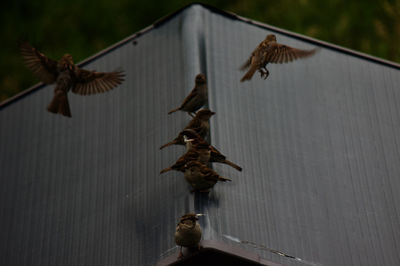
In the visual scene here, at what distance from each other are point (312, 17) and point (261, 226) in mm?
7784

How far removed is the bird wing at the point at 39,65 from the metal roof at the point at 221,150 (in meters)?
0.72

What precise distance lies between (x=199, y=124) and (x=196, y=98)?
39 cm

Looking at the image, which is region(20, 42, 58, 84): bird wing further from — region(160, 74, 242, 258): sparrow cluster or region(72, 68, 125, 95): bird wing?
region(160, 74, 242, 258): sparrow cluster

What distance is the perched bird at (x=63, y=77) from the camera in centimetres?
822

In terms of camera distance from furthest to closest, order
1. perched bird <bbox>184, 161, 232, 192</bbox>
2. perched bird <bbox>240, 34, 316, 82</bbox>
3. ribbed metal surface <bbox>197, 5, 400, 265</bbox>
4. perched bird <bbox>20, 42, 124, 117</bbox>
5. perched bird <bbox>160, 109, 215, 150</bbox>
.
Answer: perched bird <bbox>20, 42, 124, 117</bbox> → perched bird <bbox>240, 34, 316, 82</bbox> → perched bird <bbox>160, 109, 215, 150</bbox> → ribbed metal surface <bbox>197, 5, 400, 265</bbox> → perched bird <bbox>184, 161, 232, 192</bbox>

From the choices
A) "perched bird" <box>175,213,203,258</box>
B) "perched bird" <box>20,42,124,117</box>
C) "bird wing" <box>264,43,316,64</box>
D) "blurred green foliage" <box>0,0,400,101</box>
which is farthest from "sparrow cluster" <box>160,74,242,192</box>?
"blurred green foliage" <box>0,0,400,101</box>

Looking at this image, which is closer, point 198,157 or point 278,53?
point 198,157

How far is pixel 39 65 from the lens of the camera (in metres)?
8.38

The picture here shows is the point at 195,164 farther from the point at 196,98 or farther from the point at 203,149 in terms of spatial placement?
the point at 196,98

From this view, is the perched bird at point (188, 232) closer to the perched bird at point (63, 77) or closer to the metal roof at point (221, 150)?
the metal roof at point (221, 150)

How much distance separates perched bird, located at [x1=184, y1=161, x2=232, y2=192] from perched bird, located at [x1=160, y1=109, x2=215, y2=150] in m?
0.43

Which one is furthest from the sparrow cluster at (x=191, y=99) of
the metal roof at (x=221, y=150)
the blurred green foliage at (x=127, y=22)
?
the blurred green foliage at (x=127, y=22)

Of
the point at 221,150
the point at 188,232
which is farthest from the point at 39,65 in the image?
the point at 188,232

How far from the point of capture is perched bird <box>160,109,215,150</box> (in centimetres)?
741
